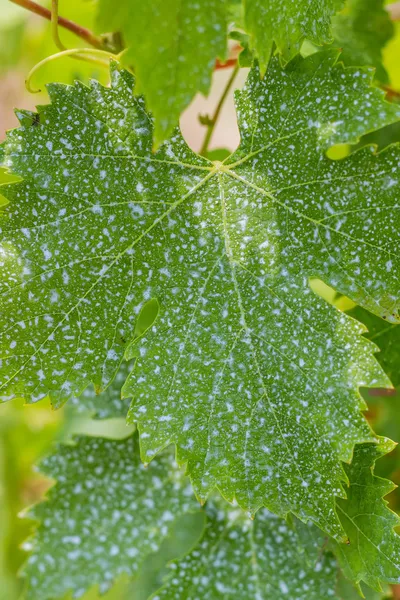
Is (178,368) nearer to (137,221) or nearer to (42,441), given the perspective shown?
(137,221)

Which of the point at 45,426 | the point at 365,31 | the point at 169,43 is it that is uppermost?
the point at 365,31

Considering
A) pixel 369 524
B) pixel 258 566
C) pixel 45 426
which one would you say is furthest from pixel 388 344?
pixel 45 426

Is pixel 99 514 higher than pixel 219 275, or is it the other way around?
pixel 219 275

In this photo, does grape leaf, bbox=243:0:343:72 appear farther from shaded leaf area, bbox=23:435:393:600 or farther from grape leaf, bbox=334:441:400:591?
shaded leaf area, bbox=23:435:393:600

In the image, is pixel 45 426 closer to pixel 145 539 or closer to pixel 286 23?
pixel 145 539

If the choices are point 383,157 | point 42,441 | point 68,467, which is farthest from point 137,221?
point 42,441

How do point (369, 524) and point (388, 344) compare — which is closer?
point (369, 524)

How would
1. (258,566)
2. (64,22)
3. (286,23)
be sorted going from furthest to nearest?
(258,566) → (64,22) → (286,23)
